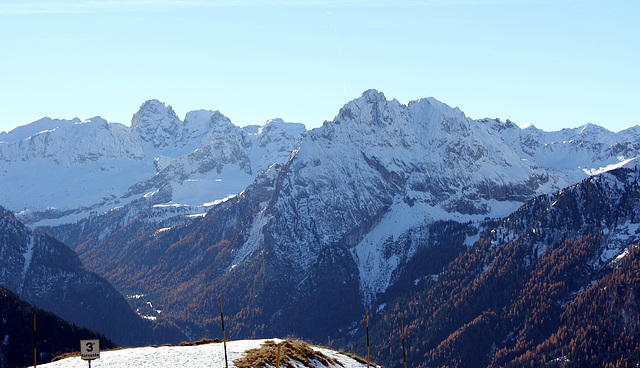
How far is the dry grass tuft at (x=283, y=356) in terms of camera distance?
93.0m

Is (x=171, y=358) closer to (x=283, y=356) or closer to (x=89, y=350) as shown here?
(x=89, y=350)

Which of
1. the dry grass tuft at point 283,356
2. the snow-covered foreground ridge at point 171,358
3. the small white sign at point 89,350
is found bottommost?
the dry grass tuft at point 283,356

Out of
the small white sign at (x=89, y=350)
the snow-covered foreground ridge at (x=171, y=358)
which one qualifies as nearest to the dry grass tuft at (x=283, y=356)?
the snow-covered foreground ridge at (x=171, y=358)

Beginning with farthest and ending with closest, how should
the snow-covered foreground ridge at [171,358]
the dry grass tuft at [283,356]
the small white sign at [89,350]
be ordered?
the dry grass tuft at [283,356] < the snow-covered foreground ridge at [171,358] < the small white sign at [89,350]

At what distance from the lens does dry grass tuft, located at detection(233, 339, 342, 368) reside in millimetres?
93012

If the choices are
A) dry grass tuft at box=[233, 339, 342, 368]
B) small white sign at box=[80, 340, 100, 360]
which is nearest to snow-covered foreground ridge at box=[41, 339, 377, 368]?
dry grass tuft at box=[233, 339, 342, 368]

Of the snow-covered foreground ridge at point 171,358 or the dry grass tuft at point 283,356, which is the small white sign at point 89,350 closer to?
the snow-covered foreground ridge at point 171,358

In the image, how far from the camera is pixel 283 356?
98.1 meters

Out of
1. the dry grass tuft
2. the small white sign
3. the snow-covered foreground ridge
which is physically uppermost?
the small white sign

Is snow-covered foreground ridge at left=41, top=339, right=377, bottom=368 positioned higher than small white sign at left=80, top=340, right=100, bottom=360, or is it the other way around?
small white sign at left=80, top=340, right=100, bottom=360

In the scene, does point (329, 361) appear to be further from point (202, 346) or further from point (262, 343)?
point (202, 346)

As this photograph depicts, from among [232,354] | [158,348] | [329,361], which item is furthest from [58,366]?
[329,361]

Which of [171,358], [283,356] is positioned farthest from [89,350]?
[283,356]

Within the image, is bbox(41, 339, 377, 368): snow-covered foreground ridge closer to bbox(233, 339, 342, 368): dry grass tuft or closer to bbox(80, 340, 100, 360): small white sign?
bbox(233, 339, 342, 368): dry grass tuft
